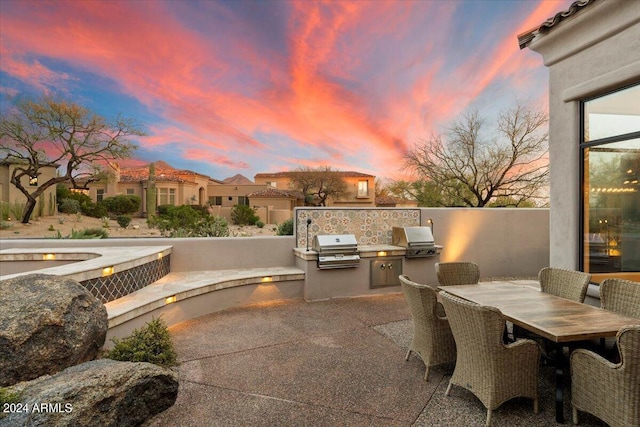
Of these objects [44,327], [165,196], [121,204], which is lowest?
[44,327]

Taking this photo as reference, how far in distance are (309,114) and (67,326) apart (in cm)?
1555

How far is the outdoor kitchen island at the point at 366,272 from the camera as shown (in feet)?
19.7

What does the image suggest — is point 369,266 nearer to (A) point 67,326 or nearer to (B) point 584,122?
(B) point 584,122

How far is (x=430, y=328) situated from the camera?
310 centimetres

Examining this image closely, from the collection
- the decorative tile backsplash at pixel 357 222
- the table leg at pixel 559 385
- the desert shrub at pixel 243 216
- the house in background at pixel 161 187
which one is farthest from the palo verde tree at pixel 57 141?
the table leg at pixel 559 385

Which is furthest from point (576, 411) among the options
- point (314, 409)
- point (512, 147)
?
point (512, 147)

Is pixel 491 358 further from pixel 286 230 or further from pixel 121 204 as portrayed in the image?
pixel 121 204

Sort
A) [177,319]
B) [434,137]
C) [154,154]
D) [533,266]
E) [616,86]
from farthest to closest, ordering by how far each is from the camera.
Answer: [154,154], [434,137], [533,266], [177,319], [616,86]

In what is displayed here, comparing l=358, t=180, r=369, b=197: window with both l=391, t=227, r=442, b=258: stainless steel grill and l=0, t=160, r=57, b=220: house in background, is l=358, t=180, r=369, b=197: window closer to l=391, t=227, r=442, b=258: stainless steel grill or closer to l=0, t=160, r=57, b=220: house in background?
l=0, t=160, r=57, b=220: house in background

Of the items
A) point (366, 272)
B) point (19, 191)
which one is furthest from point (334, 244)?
point (19, 191)

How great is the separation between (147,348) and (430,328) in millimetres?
2802

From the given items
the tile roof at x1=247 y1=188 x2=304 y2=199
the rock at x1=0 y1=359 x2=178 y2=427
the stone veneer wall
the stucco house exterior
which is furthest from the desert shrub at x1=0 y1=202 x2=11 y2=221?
the stucco house exterior

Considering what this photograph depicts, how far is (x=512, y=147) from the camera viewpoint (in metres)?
12.8

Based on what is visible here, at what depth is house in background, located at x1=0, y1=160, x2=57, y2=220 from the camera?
592 inches
